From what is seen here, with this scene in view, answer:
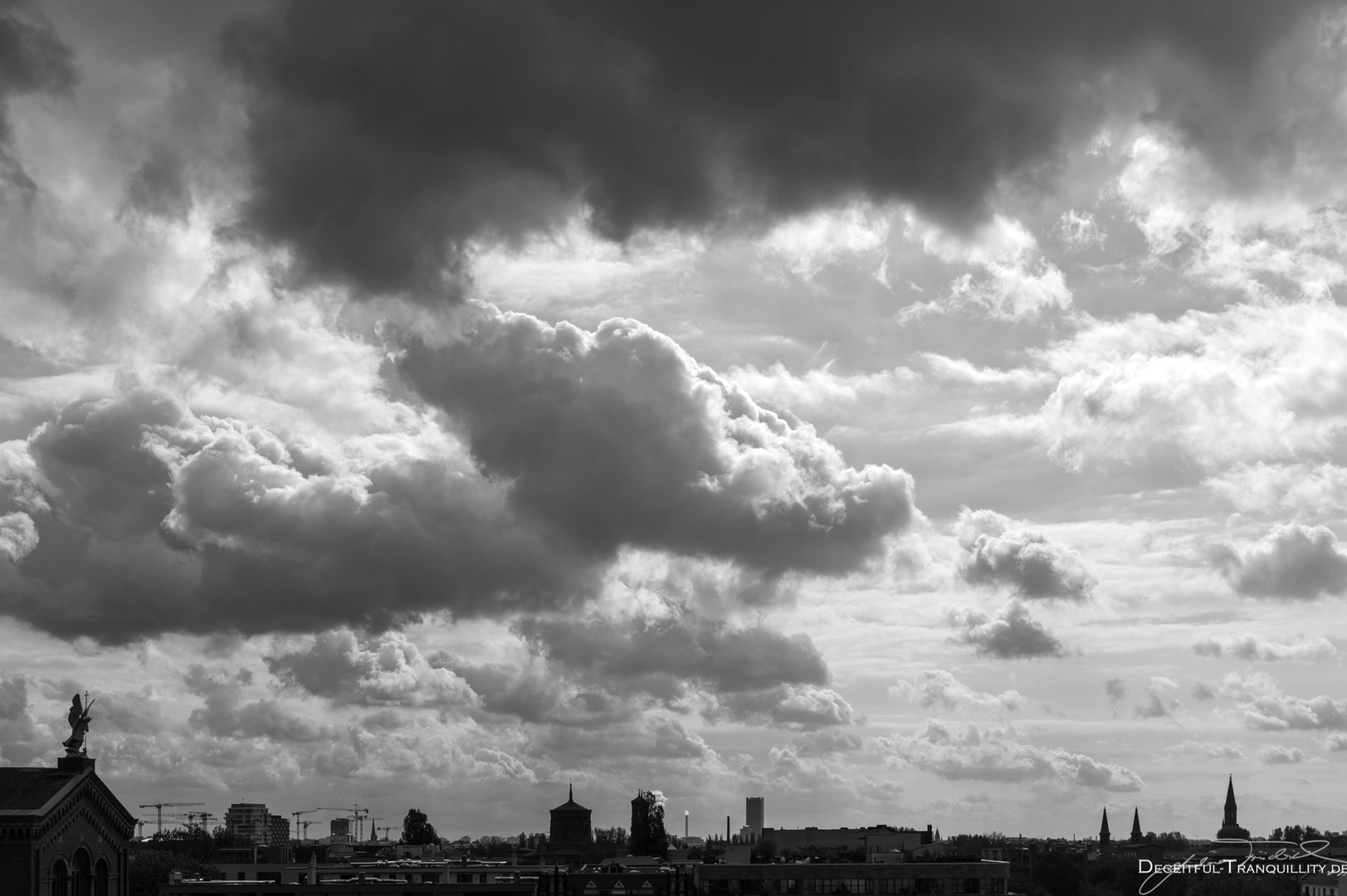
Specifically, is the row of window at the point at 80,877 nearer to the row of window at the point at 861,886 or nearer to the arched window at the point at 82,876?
the arched window at the point at 82,876

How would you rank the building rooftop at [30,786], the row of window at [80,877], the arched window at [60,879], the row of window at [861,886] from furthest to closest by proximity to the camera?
the row of window at [861,886] < the row of window at [80,877] < the arched window at [60,879] < the building rooftop at [30,786]

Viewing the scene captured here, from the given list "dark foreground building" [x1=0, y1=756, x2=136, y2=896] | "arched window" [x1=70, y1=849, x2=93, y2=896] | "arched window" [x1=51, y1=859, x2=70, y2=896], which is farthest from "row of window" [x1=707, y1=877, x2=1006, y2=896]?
"arched window" [x1=51, y1=859, x2=70, y2=896]

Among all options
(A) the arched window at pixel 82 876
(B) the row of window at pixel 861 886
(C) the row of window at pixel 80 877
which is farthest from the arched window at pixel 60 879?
(B) the row of window at pixel 861 886

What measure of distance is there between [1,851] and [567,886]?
85.3 meters

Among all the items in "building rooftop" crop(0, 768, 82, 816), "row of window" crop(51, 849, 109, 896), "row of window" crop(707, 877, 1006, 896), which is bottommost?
"row of window" crop(707, 877, 1006, 896)

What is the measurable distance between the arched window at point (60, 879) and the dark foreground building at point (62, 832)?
5 cm

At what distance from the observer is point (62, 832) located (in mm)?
100625

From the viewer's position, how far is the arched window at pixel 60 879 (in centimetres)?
9950

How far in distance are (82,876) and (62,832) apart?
14.3ft

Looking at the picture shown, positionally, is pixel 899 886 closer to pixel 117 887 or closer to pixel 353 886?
pixel 353 886

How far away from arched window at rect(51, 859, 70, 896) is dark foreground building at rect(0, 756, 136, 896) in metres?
0.05

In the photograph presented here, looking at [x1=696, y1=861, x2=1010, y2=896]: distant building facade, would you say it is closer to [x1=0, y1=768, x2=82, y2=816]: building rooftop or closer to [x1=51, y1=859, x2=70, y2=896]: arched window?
[x1=51, y1=859, x2=70, y2=896]: arched window

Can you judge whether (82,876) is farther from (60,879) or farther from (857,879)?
(857,879)

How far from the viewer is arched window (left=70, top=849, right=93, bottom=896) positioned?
102 m
